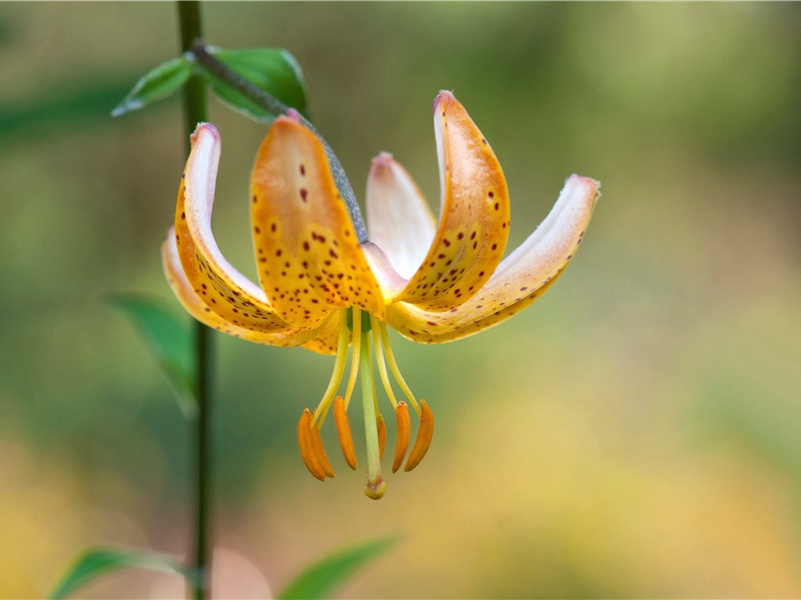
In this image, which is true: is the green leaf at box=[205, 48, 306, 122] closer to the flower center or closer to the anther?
the flower center

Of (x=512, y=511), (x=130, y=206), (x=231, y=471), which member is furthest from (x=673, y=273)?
(x=130, y=206)

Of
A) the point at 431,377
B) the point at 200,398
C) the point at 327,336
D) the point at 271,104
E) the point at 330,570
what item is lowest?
the point at 431,377

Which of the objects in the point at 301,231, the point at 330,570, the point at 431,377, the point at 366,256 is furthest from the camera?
the point at 431,377

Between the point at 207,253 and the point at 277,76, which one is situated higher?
the point at 277,76

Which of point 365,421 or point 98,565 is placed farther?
point 98,565

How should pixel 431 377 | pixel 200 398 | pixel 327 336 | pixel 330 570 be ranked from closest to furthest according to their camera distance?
pixel 327 336
pixel 200 398
pixel 330 570
pixel 431 377

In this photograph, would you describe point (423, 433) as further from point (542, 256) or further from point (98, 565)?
point (98, 565)

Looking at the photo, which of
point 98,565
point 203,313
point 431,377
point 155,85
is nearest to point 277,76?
point 155,85
